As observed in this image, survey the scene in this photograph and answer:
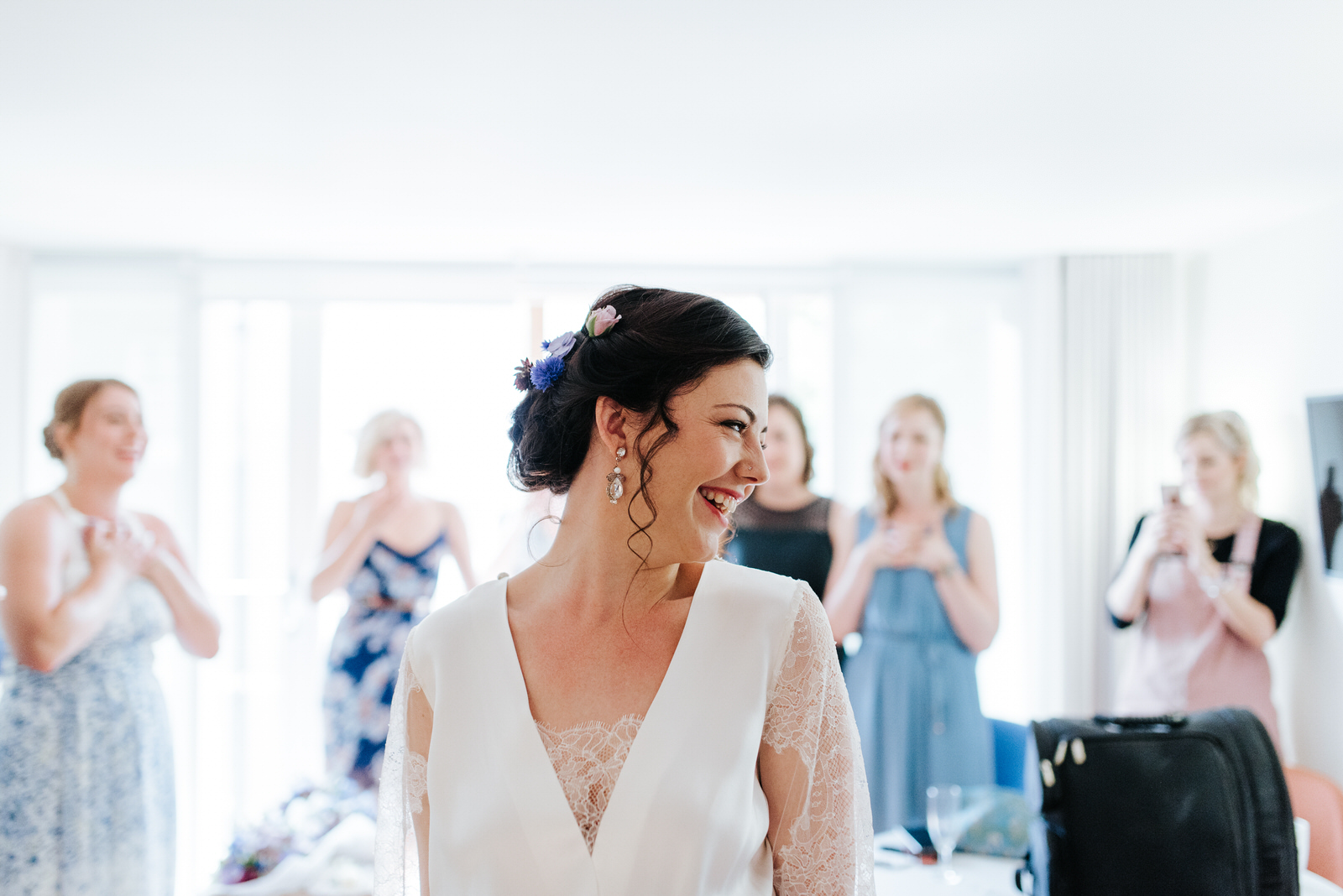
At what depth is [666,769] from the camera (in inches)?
40.4

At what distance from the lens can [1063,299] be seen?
4.41 m

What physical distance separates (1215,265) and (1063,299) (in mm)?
664

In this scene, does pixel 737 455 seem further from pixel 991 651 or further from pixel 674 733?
pixel 991 651

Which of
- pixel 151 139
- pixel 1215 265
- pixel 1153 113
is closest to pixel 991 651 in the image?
pixel 1215 265

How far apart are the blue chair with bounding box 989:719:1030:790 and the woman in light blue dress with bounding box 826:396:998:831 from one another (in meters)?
0.11

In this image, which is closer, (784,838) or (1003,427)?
(784,838)

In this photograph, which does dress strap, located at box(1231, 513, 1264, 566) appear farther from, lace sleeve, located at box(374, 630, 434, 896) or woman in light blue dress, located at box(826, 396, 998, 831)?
lace sleeve, located at box(374, 630, 434, 896)

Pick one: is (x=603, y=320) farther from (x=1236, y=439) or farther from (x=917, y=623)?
(x=1236, y=439)

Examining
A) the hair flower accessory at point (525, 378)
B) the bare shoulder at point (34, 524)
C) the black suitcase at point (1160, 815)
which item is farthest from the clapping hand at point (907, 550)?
the bare shoulder at point (34, 524)

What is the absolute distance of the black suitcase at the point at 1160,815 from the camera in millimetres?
1619

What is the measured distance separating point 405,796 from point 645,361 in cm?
64

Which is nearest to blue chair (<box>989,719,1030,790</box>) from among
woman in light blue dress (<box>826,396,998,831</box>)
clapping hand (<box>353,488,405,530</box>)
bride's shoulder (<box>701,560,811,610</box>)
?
woman in light blue dress (<box>826,396,998,831</box>)

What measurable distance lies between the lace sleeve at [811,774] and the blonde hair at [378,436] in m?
3.02

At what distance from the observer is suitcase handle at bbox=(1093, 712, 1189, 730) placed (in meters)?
1.73
